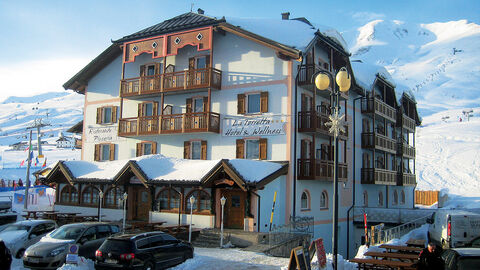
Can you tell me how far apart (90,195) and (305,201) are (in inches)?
573

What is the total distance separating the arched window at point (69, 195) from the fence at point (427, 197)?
4165cm

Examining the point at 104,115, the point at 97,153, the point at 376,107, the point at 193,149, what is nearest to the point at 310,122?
the point at 193,149

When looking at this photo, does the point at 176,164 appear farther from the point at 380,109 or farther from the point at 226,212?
the point at 380,109

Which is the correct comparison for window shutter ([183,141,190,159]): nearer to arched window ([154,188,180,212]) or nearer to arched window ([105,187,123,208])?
arched window ([154,188,180,212])

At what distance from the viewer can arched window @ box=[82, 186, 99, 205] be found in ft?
101

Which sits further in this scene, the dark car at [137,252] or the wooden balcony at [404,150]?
the wooden balcony at [404,150]

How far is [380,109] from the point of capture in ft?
124

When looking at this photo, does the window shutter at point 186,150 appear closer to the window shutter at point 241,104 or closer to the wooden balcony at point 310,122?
the window shutter at point 241,104

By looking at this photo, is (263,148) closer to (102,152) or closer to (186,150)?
(186,150)

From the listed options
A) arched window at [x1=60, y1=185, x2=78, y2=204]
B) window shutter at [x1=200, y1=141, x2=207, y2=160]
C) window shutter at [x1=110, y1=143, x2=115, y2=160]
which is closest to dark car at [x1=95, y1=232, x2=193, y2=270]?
window shutter at [x1=200, y1=141, x2=207, y2=160]

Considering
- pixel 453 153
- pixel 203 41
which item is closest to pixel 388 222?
pixel 203 41

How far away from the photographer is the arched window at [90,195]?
30.9 m

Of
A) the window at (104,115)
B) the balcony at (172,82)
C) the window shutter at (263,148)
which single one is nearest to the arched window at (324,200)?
the window shutter at (263,148)

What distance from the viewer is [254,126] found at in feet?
92.1
